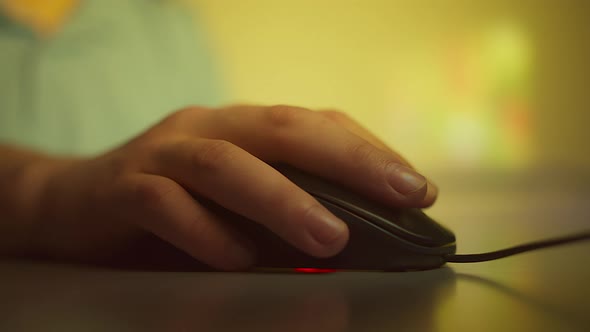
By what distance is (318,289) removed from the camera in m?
0.38

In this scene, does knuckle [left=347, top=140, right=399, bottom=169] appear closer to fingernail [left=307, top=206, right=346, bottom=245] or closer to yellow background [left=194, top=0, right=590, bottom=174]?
fingernail [left=307, top=206, right=346, bottom=245]

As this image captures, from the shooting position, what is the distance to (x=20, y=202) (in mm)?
554

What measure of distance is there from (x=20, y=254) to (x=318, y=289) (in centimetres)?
32

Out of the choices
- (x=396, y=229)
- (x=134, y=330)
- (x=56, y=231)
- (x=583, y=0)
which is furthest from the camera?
(x=583, y=0)

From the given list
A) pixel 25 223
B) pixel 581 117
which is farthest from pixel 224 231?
pixel 581 117

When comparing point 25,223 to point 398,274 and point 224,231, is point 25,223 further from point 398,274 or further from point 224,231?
point 398,274

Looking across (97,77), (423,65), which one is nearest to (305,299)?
(97,77)

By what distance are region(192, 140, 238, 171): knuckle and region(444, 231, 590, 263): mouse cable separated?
18 cm

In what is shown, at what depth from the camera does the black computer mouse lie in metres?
0.42

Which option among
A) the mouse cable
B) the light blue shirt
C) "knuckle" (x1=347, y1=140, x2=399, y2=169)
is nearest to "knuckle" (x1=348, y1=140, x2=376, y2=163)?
"knuckle" (x1=347, y1=140, x2=399, y2=169)

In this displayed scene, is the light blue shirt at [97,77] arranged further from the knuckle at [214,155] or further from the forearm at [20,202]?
the knuckle at [214,155]

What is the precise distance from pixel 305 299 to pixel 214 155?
0.46 feet

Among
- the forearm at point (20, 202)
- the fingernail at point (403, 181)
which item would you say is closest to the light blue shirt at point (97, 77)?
the forearm at point (20, 202)

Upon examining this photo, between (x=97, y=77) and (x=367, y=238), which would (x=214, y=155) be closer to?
(x=367, y=238)
